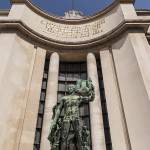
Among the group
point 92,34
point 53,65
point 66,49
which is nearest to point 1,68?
point 53,65

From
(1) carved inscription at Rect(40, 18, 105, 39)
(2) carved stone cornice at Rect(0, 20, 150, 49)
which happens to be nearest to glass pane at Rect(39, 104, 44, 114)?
(2) carved stone cornice at Rect(0, 20, 150, 49)

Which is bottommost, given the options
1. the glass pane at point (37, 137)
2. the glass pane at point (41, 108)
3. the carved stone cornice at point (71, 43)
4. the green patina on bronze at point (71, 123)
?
the green patina on bronze at point (71, 123)

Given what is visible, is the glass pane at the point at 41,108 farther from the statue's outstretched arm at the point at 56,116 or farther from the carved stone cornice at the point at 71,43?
the statue's outstretched arm at the point at 56,116

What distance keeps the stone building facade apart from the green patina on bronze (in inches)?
205

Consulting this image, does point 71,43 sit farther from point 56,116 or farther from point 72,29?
point 56,116

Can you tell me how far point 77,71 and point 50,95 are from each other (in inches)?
143

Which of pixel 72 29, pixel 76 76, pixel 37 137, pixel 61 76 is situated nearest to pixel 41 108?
pixel 37 137

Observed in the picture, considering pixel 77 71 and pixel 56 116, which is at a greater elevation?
pixel 77 71

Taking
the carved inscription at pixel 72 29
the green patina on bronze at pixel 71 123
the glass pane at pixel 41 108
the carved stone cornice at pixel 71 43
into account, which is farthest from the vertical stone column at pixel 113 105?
the green patina on bronze at pixel 71 123

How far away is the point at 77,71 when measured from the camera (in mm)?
18031

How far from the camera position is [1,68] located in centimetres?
1432

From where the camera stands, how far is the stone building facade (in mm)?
12766

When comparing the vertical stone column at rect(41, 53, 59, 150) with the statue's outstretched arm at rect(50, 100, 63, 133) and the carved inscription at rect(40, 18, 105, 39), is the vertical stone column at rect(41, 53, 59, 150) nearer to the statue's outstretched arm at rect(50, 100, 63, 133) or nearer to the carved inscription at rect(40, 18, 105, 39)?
the carved inscription at rect(40, 18, 105, 39)

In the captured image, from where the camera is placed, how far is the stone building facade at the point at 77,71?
1277 centimetres
